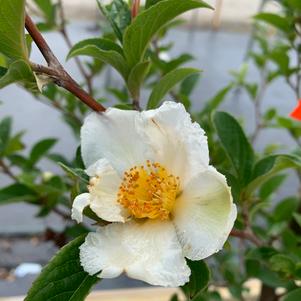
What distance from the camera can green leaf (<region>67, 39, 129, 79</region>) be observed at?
463 millimetres

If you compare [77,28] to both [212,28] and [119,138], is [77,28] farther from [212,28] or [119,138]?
[119,138]

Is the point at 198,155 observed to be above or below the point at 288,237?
above

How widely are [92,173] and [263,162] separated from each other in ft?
0.69

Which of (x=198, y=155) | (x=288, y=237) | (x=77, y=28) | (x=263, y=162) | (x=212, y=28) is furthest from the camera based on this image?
(x=212, y=28)

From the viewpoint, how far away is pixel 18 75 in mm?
419

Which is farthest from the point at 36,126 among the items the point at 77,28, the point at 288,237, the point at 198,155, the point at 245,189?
the point at 198,155

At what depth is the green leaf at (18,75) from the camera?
1.34 feet

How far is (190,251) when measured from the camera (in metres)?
0.40

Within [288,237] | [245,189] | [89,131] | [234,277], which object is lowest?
[234,277]

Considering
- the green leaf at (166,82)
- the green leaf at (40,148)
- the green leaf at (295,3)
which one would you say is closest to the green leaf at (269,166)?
the green leaf at (166,82)

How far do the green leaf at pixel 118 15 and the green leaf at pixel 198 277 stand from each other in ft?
0.77

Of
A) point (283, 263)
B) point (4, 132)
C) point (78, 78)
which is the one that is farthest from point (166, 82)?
point (78, 78)

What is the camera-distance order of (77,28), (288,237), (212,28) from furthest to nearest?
(212,28) → (77,28) → (288,237)

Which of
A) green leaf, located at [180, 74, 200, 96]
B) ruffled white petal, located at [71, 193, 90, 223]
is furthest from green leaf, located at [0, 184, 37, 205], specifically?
ruffled white petal, located at [71, 193, 90, 223]
